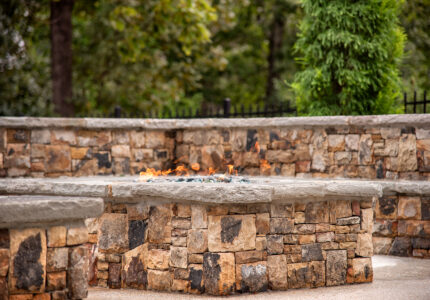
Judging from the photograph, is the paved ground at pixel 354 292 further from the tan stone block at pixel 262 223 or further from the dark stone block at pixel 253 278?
the tan stone block at pixel 262 223

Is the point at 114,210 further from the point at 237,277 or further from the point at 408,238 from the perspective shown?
the point at 408,238

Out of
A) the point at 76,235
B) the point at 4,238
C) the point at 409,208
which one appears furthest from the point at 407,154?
the point at 4,238

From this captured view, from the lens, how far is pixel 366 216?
501cm

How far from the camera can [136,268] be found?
4.76 meters

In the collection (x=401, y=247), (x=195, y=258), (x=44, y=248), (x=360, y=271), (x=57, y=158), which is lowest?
(x=401, y=247)

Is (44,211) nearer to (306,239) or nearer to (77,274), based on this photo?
(77,274)

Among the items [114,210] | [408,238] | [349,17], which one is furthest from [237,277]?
[349,17]

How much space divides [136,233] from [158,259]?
32cm

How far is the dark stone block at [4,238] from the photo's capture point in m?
3.10

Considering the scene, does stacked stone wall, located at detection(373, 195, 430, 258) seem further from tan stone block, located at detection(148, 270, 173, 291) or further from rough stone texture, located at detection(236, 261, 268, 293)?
tan stone block, located at detection(148, 270, 173, 291)

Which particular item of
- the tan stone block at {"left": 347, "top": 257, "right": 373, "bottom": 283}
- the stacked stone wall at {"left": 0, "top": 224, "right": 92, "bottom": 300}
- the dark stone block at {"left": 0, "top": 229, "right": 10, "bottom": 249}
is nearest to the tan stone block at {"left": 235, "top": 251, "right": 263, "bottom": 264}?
the tan stone block at {"left": 347, "top": 257, "right": 373, "bottom": 283}

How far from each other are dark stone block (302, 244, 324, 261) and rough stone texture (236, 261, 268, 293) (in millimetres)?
424

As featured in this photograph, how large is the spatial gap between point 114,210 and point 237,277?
4.31 feet

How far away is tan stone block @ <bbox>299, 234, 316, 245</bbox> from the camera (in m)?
4.78
